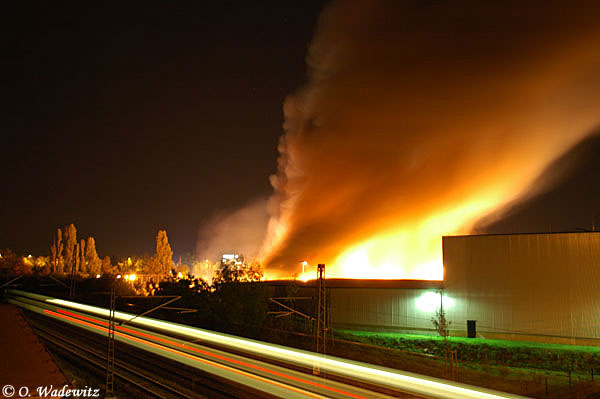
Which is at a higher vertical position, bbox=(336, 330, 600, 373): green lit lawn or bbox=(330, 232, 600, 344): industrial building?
bbox=(330, 232, 600, 344): industrial building

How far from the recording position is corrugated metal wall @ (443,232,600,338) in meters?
33.2

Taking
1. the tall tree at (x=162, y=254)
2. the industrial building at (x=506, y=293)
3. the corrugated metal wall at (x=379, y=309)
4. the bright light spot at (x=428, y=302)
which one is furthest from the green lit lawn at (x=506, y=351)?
the tall tree at (x=162, y=254)

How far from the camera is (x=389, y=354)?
30.8 m

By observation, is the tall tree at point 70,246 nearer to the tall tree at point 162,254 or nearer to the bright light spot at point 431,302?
the tall tree at point 162,254

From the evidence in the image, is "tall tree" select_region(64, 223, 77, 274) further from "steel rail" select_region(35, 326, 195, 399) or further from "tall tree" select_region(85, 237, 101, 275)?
"steel rail" select_region(35, 326, 195, 399)

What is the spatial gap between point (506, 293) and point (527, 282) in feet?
5.99

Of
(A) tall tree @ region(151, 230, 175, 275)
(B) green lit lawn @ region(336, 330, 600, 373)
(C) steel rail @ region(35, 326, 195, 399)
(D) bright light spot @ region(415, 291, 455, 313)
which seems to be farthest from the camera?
(A) tall tree @ region(151, 230, 175, 275)

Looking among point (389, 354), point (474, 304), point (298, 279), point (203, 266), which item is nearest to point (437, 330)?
point (474, 304)

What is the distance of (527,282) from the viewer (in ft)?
116

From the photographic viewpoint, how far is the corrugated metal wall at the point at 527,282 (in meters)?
33.2

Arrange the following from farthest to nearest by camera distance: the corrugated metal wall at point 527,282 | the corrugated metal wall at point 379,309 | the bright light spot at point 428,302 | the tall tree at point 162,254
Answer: the tall tree at point 162,254 < the corrugated metal wall at point 379,309 < the bright light spot at point 428,302 < the corrugated metal wall at point 527,282

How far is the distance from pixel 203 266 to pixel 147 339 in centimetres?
12281

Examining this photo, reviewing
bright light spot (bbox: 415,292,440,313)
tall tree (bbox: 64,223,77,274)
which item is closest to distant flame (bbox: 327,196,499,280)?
bright light spot (bbox: 415,292,440,313)

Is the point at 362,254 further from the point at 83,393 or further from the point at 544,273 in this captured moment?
the point at 83,393
